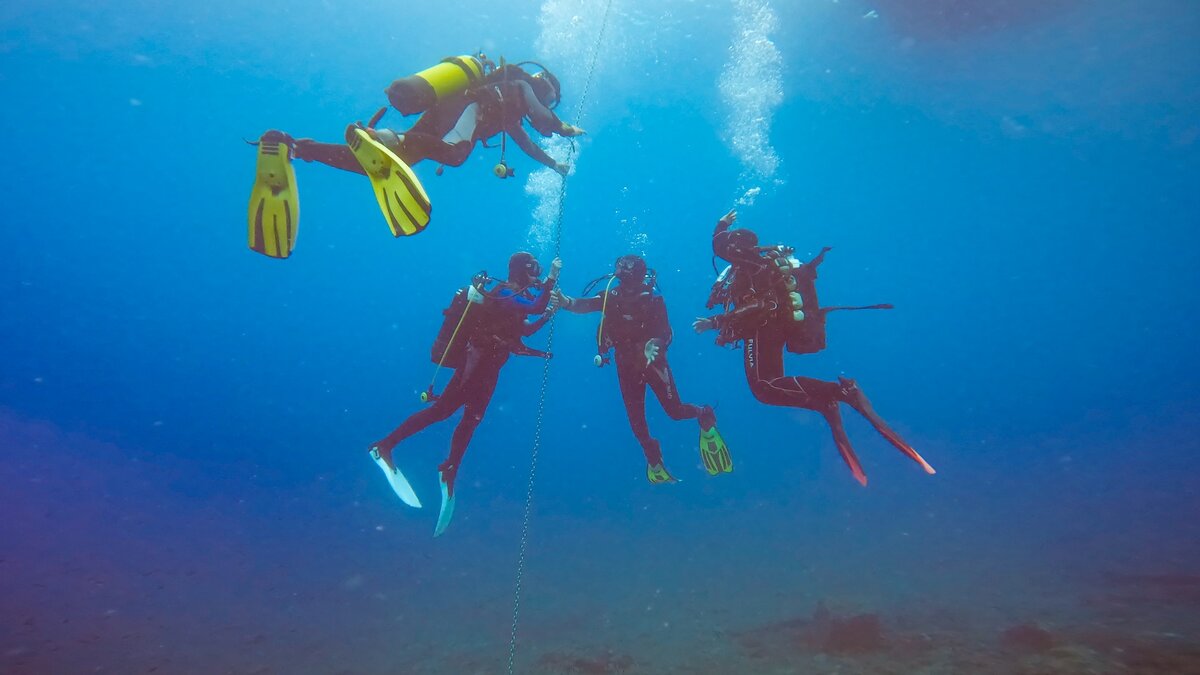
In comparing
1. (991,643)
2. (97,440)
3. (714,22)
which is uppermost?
(714,22)

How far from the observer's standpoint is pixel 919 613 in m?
10.0

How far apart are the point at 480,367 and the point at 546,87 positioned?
3924 mm

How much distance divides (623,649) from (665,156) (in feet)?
125

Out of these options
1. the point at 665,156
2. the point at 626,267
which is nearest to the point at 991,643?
the point at 626,267

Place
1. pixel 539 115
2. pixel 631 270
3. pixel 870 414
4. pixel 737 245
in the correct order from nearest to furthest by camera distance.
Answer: pixel 539 115 < pixel 870 414 < pixel 737 245 < pixel 631 270

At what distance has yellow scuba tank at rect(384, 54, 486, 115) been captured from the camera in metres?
3.96

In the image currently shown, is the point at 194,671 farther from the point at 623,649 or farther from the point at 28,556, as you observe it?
the point at 28,556

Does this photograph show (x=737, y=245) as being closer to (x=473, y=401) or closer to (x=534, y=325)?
(x=534, y=325)

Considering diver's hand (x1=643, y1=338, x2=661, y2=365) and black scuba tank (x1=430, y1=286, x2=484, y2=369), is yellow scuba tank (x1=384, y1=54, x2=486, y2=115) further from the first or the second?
diver's hand (x1=643, y1=338, x2=661, y2=365)

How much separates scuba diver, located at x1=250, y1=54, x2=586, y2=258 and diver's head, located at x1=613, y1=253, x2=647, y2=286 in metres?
2.46

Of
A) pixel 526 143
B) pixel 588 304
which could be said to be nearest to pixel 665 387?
pixel 588 304

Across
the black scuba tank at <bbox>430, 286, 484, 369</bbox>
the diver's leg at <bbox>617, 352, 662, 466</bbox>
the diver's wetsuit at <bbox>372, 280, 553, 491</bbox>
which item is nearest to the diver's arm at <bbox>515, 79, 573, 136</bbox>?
the diver's wetsuit at <bbox>372, 280, 553, 491</bbox>

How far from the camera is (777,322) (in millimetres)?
6090

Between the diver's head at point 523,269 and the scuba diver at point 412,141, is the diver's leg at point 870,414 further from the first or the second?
the scuba diver at point 412,141
